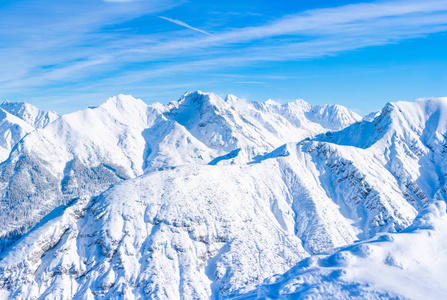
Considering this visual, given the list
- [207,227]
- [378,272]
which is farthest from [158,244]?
[378,272]

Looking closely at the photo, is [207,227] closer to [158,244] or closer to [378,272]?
[158,244]

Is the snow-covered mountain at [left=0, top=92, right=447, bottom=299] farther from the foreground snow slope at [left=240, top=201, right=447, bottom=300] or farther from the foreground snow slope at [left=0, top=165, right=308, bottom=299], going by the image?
the foreground snow slope at [left=240, top=201, right=447, bottom=300]

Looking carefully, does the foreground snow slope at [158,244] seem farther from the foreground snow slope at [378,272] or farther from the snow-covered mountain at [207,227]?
the foreground snow slope at [378,272]

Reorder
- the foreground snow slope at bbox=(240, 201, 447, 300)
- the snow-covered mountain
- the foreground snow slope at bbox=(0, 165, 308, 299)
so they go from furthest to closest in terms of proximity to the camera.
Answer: the snow-covered mountain, the foreground snow slope at bbox=(0, 165, 308, 299), the foreground snow slope at bbox=(240, 201, 447, 300)

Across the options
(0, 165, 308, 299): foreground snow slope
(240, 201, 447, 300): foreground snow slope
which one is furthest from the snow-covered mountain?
(240, 201, 447, 300): foreground snow slope

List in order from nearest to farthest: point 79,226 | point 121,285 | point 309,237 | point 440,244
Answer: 1. point 440,244
2. point 121,285
3. point 79,226
4. point 309,237

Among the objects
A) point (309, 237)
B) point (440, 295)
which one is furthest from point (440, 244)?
point (309, 237)

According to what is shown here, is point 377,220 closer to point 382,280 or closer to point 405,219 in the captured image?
point 405,219

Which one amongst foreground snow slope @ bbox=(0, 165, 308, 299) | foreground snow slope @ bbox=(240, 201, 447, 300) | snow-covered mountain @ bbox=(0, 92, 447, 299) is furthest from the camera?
snow-covered mountain @ bbox=(0, 92, 447, 299)
